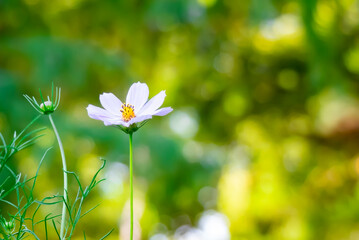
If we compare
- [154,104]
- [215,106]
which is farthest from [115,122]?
[215,106]

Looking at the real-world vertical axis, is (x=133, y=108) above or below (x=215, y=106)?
below

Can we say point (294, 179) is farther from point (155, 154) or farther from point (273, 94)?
point (155, 154)

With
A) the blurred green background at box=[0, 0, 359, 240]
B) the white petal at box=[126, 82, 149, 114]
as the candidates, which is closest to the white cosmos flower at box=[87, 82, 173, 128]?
the white petal at box=[126, 82, 149, 114]

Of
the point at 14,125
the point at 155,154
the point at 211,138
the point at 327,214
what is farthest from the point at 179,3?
the point at 327,214

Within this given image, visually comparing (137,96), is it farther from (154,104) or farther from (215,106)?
(215,106)

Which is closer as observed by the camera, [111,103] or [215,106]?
[111,103]

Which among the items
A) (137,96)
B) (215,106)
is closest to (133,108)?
(137,96)
